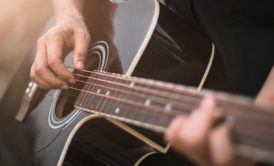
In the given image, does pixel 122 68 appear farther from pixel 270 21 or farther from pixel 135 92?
pixel 270 21

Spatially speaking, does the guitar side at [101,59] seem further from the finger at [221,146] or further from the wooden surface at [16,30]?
the wooden surface at [16,30]

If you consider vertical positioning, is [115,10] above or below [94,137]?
above

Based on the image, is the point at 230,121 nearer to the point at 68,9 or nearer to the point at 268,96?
the point at 268,96

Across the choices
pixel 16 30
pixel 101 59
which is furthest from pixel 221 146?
pixel 16 30

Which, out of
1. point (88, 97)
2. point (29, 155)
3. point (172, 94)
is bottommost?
point (29, 155)

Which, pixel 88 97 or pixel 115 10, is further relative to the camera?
pixel 115 10

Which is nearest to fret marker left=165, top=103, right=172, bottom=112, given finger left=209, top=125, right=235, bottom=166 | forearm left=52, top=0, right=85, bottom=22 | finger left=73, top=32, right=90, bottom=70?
finger left=209, top=125, right=235, bottom=166

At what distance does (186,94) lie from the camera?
1.99 feet

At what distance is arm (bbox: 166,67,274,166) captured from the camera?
52 cm

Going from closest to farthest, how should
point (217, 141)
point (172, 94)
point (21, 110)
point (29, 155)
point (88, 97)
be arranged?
1. point (217, 141)
2. point (172, 94)
3. point (88, 97)
4. point (29, 155)
5. point (21, 110)

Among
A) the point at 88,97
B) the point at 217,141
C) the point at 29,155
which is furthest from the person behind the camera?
the point at 29,155

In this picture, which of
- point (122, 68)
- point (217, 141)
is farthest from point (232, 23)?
point (217, 141)

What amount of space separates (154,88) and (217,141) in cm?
18

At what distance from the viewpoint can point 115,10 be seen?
111 cm
